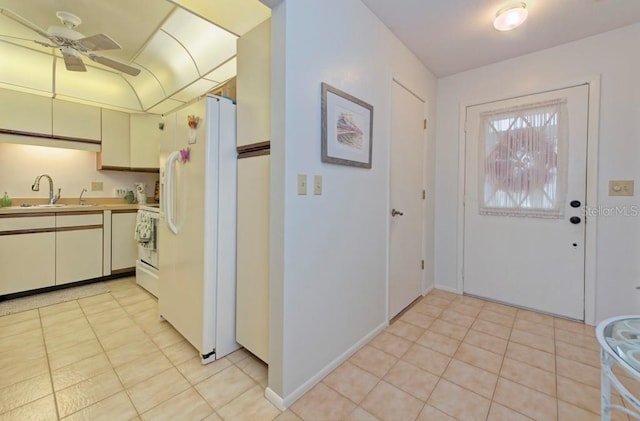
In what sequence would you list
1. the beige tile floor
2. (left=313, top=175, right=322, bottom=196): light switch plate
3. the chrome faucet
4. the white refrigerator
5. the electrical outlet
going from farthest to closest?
the electrical outlet → the chrome faucet → the white refrigerator → (left=313, top=175, right=322, bottom=196): light switch plate → the beige tile floor

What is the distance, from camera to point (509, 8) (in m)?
1.83

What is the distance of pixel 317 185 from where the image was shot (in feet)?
4.99

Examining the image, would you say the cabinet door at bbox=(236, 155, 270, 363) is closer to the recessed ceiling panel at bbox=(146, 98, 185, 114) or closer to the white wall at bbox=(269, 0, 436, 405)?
the white wall at bbox=(269, 0, 436, 405)

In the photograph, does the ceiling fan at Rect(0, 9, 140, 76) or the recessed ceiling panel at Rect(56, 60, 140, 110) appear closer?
the ceiling fan at Rect(0, 9, 140, 76)

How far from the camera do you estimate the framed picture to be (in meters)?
1.55

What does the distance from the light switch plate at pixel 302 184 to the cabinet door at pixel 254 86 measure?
33cm

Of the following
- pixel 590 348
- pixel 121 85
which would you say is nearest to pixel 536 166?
pixel 590 348

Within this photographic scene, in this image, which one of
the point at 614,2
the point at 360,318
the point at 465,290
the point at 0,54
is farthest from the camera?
the point at 465,290

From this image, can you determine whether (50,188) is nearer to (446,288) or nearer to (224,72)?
(224,72)

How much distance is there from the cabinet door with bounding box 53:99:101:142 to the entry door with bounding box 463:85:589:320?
4265 mm

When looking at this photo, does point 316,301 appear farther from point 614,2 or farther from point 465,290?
point 614,2

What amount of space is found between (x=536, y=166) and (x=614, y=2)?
118 cm

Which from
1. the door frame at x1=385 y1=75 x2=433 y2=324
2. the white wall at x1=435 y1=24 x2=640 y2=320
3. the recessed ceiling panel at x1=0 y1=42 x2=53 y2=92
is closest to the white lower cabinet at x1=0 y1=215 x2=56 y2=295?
the recessed ceiling panel at x1=0 y1=42 x2=53 y2=92

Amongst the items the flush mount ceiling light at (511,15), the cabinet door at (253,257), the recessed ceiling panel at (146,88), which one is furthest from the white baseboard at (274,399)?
the recessed ceiling panel at (146,88)
